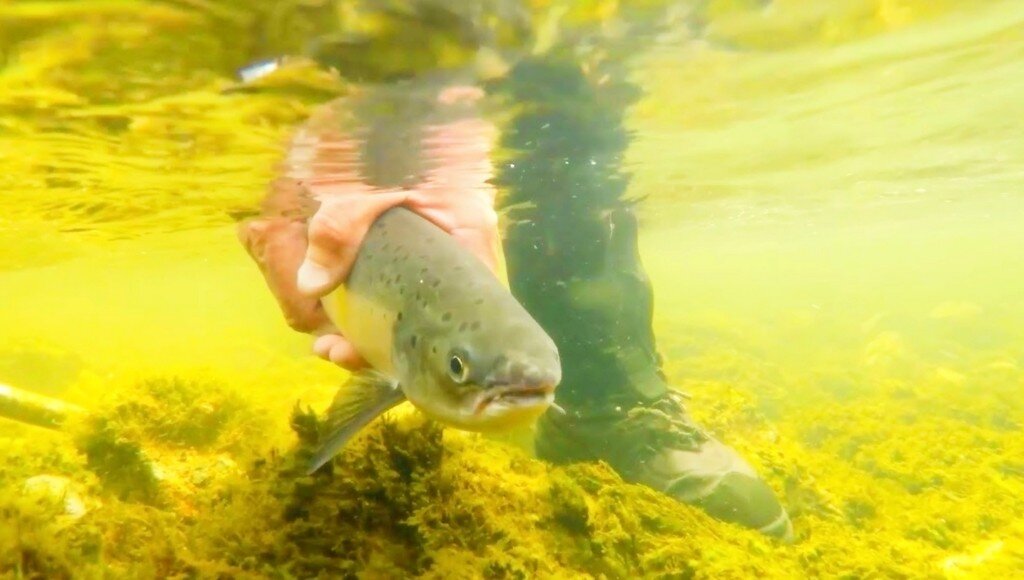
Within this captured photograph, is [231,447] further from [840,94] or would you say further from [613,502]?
[840,94]

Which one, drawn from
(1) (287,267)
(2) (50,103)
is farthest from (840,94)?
(2) (50,103)

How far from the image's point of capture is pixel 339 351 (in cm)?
469

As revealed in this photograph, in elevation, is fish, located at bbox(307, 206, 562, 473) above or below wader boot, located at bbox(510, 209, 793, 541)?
above

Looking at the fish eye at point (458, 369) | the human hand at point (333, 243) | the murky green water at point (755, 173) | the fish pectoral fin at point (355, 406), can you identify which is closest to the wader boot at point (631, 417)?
the murky green water at point (755, 173)

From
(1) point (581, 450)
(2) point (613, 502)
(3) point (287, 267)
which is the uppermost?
(3) point (287, 267)

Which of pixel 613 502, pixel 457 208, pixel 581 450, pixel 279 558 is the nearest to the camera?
pixel 279 558

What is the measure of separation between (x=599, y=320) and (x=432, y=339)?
18.7 ft

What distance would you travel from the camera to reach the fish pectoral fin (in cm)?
347

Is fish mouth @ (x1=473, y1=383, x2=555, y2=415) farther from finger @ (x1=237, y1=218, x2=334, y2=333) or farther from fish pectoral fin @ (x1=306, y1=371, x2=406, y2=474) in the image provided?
finger @ (x1=237, y1=218, x2=334, y2=333)

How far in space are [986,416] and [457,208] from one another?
1636 cm

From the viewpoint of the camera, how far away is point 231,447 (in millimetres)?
6332

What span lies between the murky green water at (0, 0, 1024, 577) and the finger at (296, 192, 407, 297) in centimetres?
165

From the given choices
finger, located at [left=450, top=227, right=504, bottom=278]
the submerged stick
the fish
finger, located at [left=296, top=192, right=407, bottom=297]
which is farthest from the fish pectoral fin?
the submerged stick

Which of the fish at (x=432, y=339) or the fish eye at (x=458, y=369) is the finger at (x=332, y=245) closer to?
the fish at (x=432, y=339)
